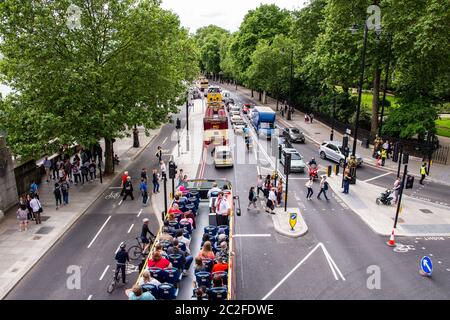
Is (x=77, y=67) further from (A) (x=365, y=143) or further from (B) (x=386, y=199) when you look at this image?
(A) (x=365, y=143)

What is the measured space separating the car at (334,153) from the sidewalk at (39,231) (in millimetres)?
18118

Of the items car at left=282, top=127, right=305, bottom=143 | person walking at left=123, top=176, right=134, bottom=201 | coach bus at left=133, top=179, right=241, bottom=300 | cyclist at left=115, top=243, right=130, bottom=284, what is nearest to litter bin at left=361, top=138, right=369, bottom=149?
car at left=282, top=127, right=305, bottom=143

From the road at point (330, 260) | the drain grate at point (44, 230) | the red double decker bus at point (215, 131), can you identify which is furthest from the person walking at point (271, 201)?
the red double decker bus at point (215, 131)

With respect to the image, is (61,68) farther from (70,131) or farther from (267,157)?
(267,157)

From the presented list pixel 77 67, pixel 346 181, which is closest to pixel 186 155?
pixel 77 67

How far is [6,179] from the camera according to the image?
21.9m

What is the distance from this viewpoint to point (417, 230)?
19656 mm

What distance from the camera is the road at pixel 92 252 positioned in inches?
563

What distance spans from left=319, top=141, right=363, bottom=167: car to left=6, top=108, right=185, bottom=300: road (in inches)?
622

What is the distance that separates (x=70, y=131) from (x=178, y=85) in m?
13.1

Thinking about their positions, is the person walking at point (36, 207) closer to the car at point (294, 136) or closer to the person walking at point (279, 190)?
the person walking at point (279, 190)

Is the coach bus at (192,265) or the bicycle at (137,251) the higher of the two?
the coach bus at (192,265)

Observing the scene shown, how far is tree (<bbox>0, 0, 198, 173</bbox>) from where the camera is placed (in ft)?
76.9
